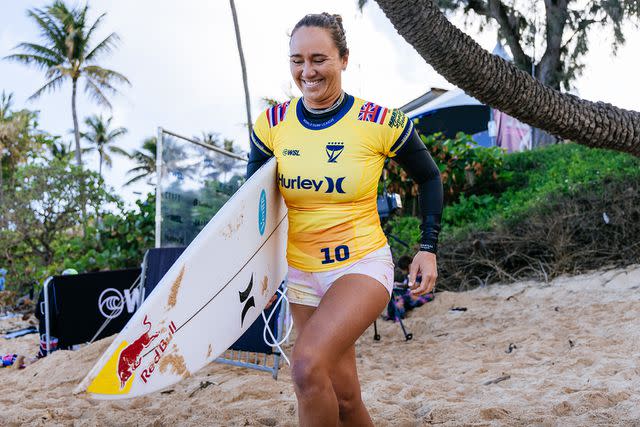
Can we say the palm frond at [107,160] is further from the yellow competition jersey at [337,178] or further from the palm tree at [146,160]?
the yellow competition jersey at [337,178]

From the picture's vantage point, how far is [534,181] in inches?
400

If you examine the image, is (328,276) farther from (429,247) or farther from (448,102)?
(448,102)

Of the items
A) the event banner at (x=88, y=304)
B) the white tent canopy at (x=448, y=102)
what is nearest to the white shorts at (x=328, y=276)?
the event banner at (x=88, y=304)

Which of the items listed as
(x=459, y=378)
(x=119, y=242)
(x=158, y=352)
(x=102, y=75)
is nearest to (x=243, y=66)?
(x=119, y=242)

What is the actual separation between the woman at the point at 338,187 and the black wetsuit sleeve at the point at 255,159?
14cm

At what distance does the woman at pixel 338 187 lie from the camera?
2.04m

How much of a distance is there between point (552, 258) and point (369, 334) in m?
2.63

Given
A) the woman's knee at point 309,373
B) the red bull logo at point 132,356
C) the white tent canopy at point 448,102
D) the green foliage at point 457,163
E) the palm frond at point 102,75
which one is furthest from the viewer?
the palm frond at point 102,75

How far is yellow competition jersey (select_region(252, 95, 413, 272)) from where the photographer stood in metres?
2.07

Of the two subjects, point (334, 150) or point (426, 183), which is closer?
point (334, 150)

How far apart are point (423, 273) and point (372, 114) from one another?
638 millimetres

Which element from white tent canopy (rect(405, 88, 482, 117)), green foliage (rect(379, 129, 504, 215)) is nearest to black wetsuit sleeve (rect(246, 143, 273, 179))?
green foliage (rect(379, 129, 504, 215))

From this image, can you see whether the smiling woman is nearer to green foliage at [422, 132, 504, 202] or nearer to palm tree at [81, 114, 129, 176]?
green foliage at [422, 132, 504, 202]

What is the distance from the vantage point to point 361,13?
1421cm
